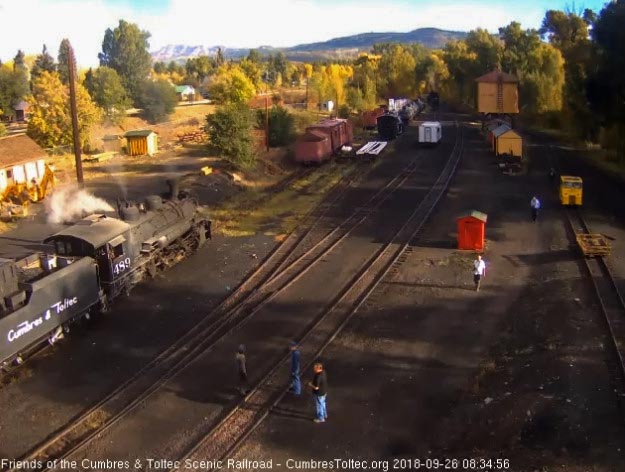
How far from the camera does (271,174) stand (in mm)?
41250

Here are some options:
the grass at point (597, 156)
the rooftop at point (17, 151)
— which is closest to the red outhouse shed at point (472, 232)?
the grass at point (597, 156)

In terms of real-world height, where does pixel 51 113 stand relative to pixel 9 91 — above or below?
below

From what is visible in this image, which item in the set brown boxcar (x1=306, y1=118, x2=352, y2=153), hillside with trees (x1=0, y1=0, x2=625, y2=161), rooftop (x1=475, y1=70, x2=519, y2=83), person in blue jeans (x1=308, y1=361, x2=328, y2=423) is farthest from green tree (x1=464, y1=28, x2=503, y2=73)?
person in blue jeans (x1=308, y1=361, x2=328, y2=423)

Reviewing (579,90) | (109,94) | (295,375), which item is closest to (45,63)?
(109,94)

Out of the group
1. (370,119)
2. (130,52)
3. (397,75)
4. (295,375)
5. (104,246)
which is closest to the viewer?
(295,375)

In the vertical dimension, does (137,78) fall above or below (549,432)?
above

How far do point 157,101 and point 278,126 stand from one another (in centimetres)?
3546

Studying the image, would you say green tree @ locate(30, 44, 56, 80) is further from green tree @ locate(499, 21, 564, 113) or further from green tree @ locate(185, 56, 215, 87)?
green tree @ locate(499, 21, 564, 113)

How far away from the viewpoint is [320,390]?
1172cm

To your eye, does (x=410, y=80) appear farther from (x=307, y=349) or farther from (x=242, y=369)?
(x=242, y=369)

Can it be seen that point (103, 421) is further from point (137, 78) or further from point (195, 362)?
point (137, 78)

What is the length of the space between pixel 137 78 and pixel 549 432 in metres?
96.1

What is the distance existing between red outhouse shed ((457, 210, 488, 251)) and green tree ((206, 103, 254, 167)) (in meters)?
19.3

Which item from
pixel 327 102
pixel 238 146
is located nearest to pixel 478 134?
pixel 327 102
